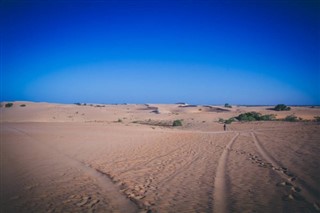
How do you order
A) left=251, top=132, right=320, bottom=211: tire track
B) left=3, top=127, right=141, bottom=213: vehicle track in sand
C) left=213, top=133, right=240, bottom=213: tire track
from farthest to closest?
left=251, top=132, right=320, bottom=211: tire track, left=3, top=127, right=141, bottom=213: vehicle track in sand, left=213, top=133, right=240, bottom=213: tire track

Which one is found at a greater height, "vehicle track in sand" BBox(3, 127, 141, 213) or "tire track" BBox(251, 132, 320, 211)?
"tire track" BBox(251, 132, 320, 211)

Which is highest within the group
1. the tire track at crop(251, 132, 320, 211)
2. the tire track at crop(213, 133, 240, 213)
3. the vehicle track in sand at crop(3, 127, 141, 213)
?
the tire track at crop(251, 132, 320, 211)

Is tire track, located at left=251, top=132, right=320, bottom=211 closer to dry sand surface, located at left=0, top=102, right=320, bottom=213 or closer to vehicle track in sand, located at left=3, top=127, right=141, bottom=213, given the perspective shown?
dry sand surface, located at left=0, top=102, right=320, bottom=213

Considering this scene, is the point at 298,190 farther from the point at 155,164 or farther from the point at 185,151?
the point at 185,151

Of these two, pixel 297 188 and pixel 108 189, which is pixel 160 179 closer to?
pixel 108 189

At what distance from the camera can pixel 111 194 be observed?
243 inches

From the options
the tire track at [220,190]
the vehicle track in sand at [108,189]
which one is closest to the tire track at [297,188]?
the tire track at [220,190]

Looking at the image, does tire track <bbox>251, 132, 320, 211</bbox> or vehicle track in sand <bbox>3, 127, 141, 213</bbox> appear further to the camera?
tire track <bbox>251, 132, 320, 211</bbox>

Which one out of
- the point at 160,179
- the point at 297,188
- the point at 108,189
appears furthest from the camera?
the point at 160,179

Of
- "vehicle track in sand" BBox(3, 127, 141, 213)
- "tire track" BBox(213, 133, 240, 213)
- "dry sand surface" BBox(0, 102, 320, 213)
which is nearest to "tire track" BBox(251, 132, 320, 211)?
"dry sand surface" BBox(0, 102, 320, 213)

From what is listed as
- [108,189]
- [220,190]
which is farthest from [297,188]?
[108,189]

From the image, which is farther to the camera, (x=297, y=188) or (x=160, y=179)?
(x=160, y=179)

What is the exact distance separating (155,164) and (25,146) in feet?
28.9

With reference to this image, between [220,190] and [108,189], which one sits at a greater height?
[220,190]
